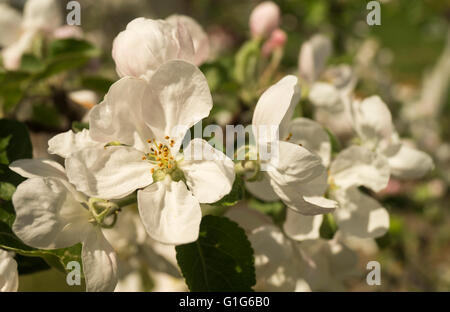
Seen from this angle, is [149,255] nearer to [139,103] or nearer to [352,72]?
[139,103]

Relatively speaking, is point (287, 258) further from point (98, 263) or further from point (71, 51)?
point (71, 51)

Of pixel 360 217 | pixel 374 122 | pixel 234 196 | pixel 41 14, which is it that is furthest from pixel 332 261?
pixel 41 14

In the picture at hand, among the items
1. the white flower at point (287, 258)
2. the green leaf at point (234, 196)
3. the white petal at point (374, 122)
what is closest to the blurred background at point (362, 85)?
the white flower at point (287, 258)

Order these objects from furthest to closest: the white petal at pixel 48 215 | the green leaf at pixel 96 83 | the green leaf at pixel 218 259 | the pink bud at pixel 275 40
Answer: the pink bud at pixel 275 40
the green leaf at pixel 96 83
the green leaf at pixel 218 259
the white petal at pixel 48 215

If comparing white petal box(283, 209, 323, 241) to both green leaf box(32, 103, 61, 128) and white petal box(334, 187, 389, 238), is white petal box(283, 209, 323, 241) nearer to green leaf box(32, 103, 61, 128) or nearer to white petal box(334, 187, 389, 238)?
white petal box(334, 187, 389, 238)

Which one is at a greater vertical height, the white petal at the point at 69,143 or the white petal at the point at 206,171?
the white petal at the point at 69,143

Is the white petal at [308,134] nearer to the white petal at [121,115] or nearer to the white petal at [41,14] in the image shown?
the white petal at [121,115]
